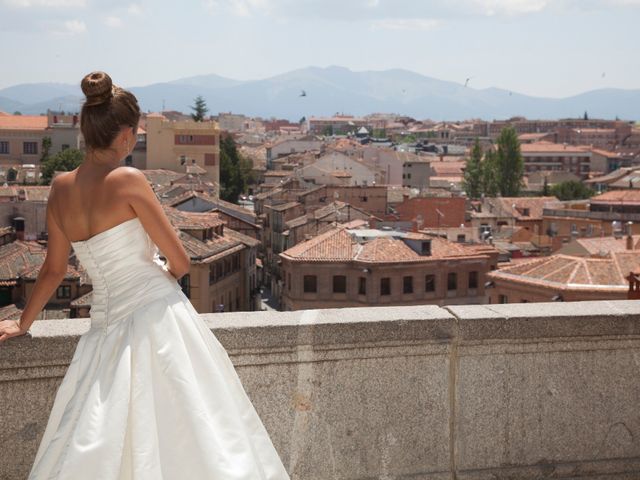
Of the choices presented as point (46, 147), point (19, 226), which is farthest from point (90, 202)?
point (46, 147)

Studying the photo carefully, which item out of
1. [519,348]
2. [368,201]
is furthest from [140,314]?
[368,201]

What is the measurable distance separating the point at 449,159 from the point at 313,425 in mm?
165109

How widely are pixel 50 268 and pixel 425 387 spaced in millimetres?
2089

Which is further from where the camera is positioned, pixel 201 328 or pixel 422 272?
pixel 422 272

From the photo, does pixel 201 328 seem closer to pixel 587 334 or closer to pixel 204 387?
pixel 204 387

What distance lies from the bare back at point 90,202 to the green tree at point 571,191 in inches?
4456

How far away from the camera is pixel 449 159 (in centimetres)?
16838

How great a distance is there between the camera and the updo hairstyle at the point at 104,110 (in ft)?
13.0

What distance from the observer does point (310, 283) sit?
1900 inches

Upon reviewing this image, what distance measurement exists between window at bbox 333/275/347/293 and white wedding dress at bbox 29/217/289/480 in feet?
143

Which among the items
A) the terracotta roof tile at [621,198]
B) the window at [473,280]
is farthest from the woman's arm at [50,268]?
the terracotta roof tile at [621,198]

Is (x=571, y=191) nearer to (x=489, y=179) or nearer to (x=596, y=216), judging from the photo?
(x=489, y=179)

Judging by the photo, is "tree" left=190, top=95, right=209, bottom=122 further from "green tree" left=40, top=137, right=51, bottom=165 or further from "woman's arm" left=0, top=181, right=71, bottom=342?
"woman's arm" left=0, top=181, right=71, bottom=342

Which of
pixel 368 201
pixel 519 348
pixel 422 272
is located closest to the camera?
pixel 519 348
